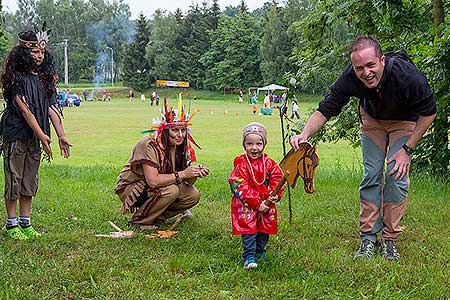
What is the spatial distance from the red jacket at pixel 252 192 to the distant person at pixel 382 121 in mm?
348

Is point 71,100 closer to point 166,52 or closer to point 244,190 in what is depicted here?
point 166,52

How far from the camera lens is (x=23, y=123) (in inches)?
206

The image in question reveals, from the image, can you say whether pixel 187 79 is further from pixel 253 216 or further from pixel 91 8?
pixel 253 216

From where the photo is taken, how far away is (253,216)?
4480 mm

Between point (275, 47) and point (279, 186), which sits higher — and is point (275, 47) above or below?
above

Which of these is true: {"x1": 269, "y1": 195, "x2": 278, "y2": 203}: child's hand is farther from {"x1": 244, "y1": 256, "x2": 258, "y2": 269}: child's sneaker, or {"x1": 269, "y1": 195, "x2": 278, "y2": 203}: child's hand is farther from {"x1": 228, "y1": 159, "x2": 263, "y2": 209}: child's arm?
{"x1": 244, "y1": 256, "x2": 258, "y2": 269}: child's sneaker

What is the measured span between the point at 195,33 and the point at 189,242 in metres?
79.3

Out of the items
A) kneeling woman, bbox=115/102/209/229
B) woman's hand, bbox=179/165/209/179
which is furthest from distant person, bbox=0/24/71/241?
woman's hand, bbox=179/165/209/179

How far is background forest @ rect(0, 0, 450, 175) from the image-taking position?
842 centimetres

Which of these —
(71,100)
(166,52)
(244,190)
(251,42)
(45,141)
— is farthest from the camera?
(166,52)

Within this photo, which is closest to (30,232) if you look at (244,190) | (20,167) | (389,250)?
(20,167)

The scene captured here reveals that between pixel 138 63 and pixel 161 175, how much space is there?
7881cm

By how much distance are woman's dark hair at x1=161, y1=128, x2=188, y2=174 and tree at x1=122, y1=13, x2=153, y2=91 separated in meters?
76.4

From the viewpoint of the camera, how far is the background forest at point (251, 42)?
8.42 meters
